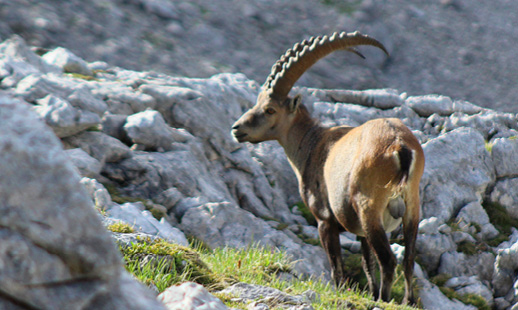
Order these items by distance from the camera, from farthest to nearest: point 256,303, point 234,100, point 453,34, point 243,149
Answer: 1. point 453,34
2. point 234,100
3. point 243,149
4. point 256,303

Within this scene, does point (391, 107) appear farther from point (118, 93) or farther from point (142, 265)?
point (142, 265)

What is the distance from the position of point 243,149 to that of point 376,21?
37529mm

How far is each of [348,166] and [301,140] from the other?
2576 millimetres

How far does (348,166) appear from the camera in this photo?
7.41 m

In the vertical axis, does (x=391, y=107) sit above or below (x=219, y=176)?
above

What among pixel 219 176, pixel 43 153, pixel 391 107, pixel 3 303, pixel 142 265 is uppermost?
pixel 43 153

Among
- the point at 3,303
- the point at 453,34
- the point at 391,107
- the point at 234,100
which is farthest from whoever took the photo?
the point at 453,34

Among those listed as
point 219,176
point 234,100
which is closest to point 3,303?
point 219,176

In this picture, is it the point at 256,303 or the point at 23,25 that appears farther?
the point at 23,25

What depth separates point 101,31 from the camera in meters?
34.7

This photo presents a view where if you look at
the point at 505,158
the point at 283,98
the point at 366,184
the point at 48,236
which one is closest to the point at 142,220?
the point at 366,184

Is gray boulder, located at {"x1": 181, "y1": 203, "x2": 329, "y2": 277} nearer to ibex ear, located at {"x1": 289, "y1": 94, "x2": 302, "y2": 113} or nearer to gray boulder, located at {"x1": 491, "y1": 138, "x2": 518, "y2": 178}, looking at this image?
ibex ear, located at {"x1": 289, "y1": 94, "x2": 302, "y2": 113}

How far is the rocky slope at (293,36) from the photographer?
33.3 meters

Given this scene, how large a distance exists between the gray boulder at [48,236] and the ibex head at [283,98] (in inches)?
333
